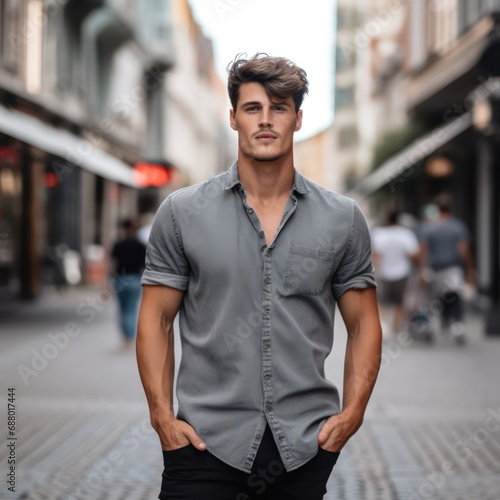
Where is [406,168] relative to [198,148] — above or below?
below

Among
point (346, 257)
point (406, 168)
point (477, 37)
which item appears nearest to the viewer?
point (346, 257)

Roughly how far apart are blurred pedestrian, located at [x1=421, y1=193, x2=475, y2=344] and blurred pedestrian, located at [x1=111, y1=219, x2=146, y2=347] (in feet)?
11.2

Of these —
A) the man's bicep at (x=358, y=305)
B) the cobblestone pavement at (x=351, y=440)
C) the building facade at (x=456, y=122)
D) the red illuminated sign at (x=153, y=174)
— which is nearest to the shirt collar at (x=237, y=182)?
the man's bicep at (x=358, y=305)

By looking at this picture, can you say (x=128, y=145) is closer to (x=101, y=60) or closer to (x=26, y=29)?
(x=101, y=60)

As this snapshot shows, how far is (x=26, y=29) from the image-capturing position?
2266cm

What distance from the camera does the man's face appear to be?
2891mm

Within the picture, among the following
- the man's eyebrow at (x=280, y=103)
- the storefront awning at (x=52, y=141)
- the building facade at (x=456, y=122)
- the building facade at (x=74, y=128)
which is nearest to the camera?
the man's eyebrow at (x=280, y=103)

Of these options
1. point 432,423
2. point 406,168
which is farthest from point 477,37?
point 432,423

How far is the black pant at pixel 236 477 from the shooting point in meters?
2.79

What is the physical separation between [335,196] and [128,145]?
34.2 m

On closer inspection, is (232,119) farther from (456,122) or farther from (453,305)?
(456,122)

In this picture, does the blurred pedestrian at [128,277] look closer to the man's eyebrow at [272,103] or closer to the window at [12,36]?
the window at [12,36]

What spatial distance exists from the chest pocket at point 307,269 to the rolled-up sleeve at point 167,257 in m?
0.27

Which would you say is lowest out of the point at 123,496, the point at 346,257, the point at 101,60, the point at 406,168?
the point at 123,496
